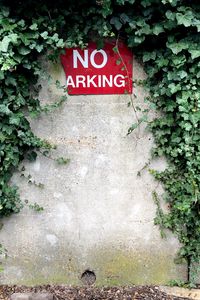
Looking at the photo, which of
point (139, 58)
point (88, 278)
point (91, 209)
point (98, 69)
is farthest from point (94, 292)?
point (139, 58)

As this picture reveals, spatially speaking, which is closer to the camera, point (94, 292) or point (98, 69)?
point (98, 69)

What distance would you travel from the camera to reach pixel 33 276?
3.74 metres

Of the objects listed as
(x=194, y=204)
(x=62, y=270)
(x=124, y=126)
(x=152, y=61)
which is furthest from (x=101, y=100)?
(x=62, y=270)

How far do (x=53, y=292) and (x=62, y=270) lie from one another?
19cm

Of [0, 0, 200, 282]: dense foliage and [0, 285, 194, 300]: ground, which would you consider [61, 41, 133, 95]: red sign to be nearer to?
[0, 0, 200, 282]: dense foliage

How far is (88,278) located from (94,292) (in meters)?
0.13

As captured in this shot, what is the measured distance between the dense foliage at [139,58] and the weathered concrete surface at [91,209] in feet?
0.44

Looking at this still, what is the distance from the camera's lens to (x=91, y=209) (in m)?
3.68

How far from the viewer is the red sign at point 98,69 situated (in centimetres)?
351

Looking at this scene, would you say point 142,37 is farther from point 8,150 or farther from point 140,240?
point 140,240

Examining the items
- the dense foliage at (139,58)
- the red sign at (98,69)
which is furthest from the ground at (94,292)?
the red sign at (98,69)

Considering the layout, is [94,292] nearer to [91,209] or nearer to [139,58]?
[91,209]

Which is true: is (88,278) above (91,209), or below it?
below

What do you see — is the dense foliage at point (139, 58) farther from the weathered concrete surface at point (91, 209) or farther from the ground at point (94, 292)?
the ground at point (94, 292)
